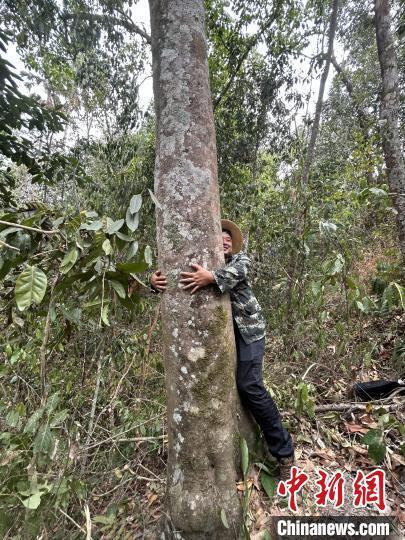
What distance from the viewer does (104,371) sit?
9.21 feet

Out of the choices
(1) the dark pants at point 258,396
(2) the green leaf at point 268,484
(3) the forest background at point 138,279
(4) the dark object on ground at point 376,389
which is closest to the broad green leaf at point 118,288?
(3) the forest background at point 138,279

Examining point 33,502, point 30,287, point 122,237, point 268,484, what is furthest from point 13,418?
point 268,484

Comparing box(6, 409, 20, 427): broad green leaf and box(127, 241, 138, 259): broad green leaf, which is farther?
box(6, 409, 20, 427): broad green leaf

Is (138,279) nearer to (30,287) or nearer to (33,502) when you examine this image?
(30,287)

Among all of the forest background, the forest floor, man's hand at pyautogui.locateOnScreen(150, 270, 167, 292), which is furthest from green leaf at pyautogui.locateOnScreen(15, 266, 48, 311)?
the forest floor

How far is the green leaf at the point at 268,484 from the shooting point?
1977 millimetres

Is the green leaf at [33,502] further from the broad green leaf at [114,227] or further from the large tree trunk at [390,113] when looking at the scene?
the large tree trunk at [390,113]

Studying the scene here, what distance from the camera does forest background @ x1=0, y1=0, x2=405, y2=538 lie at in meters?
1.48

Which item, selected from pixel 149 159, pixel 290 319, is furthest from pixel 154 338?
pixel 149 159

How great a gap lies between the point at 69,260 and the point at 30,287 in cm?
17

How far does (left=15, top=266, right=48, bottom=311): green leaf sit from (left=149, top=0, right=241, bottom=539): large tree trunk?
68 centimetres

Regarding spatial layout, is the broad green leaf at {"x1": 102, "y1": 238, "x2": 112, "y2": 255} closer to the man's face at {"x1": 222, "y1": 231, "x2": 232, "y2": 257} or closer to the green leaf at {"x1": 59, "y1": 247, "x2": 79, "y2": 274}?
the green leaf at {"x1": 59, "y1": 247, "x2": 79, "y2": 274}

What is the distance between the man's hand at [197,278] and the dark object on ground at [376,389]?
6.24 ft

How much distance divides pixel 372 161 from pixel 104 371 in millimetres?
3829
